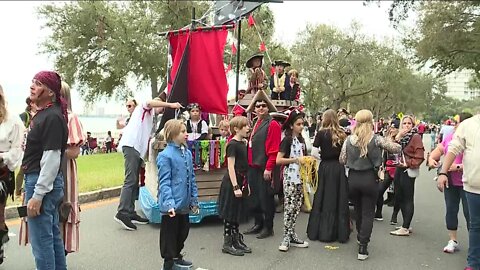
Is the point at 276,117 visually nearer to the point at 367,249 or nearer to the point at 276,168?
the point at 276,168

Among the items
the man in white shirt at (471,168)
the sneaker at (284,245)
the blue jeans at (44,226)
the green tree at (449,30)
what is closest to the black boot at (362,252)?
the sneaker at (284,245)

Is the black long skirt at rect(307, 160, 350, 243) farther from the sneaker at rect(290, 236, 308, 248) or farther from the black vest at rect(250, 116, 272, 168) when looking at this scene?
the black vest at rect(250, 116, 272, 168)

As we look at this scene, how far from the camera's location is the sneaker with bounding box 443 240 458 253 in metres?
5.78

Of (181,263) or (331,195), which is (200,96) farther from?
(181,263)

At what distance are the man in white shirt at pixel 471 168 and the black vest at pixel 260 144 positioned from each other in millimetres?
2278

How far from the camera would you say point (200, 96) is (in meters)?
7.11

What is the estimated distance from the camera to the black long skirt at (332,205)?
20.3ft

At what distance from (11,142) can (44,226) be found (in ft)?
4.01

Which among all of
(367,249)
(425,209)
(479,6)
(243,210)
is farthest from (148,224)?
(479,6)

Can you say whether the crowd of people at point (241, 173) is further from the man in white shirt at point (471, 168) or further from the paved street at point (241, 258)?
the paved street at point (241, 258)

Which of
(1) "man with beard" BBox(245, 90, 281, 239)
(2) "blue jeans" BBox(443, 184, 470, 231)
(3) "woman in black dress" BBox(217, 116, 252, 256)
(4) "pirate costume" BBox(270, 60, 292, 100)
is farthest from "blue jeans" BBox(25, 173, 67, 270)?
(4) "pirate costume" BBox(270, 60, 292, 100)

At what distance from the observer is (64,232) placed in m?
4.34

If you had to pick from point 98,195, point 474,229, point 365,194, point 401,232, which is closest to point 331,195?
point 365,194

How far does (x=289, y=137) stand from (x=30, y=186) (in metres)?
3.14
